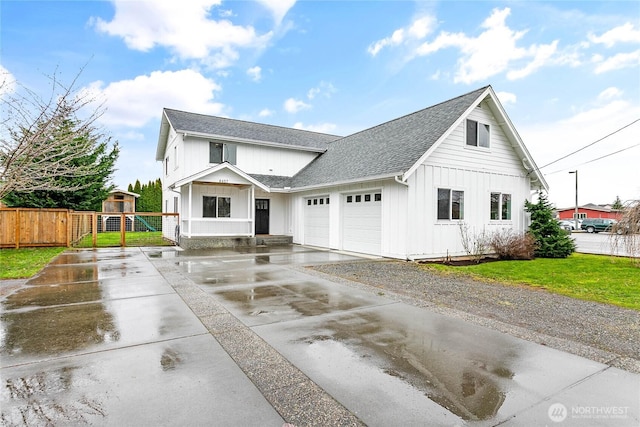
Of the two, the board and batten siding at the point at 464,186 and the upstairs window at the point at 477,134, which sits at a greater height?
the upstairs window at the point at 477,134

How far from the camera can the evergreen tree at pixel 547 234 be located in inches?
529

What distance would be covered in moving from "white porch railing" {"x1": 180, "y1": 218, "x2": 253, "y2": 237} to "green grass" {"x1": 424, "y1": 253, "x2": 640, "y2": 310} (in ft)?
31.8

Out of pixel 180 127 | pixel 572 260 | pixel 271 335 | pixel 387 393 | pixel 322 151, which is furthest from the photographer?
pixel 322 151

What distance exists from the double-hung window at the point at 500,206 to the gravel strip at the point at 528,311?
647 cm

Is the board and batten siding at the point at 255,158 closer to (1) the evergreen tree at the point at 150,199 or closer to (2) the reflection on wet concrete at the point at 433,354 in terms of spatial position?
(2) the reflection on wet concrete at the point at 433,354

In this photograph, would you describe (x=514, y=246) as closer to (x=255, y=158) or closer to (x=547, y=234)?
(x=547, y=234)

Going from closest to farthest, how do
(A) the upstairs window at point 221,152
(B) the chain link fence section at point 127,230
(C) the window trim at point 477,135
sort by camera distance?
(C) the window trim at point 477,135 < (B) the chain link fence section at point 127,230 < (A) the upstairs window at point 221,152

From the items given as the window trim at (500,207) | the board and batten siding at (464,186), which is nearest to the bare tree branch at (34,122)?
the board and batten siding at (464,186)

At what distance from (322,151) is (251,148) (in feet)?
14.9

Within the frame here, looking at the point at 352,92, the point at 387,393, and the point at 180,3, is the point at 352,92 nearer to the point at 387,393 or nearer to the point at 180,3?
the point at 180,3

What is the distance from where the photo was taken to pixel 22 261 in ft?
34.1

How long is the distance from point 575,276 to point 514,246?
3361 mm

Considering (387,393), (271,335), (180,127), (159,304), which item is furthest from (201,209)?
(387,393)

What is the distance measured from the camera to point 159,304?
561cm
